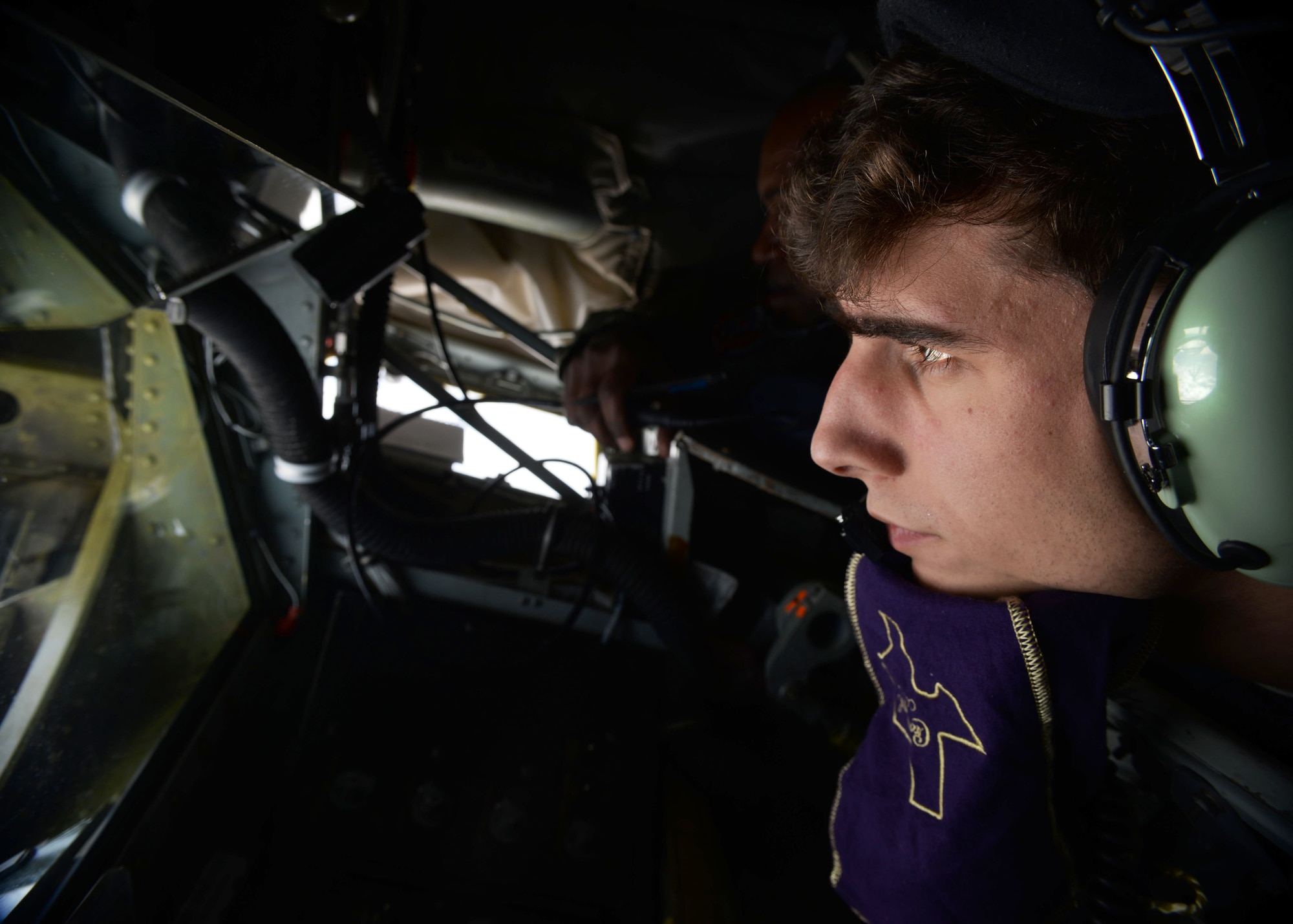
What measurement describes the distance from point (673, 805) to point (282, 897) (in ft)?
2.32

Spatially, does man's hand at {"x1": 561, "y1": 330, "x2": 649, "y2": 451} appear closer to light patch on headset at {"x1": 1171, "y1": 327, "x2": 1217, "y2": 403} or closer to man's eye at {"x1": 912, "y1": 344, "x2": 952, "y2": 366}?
man's eye at {"x1": 912, "y1": 344, "x2": 952, "y2": 366}

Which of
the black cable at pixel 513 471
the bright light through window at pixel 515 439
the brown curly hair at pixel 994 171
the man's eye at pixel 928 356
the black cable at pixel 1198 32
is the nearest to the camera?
the black cable at pixel 1198 32

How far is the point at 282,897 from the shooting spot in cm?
94

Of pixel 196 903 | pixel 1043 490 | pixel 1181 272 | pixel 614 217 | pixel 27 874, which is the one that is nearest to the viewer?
pixel 1181 272

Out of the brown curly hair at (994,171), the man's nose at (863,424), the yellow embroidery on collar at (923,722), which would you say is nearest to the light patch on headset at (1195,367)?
the brown curly hair at (994,171)

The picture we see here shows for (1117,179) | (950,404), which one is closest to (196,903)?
(950,404)

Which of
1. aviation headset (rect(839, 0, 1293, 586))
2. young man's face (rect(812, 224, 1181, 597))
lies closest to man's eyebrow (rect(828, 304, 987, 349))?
young man's face (rect(812, 224, 1181, 597))

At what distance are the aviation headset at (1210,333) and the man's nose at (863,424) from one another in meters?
0.19

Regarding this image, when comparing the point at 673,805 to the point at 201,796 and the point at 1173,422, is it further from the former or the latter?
the point at 1173,422

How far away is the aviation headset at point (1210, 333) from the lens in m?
0.39

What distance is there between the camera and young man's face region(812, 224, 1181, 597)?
54cm

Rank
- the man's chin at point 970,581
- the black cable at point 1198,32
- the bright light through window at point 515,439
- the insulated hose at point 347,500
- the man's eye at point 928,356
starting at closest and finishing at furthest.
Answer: the black cable at point 1198,32 < the man's eye at point 928,356 < the man's chin at point 970,581 < the insulated hose at point 347,500 < the bright light through window at point 515,439

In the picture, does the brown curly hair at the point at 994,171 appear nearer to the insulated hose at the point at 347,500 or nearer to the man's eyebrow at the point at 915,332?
the man's eyebrow at the point at 915,332

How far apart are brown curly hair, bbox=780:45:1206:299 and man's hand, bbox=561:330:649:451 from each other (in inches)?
34.3
